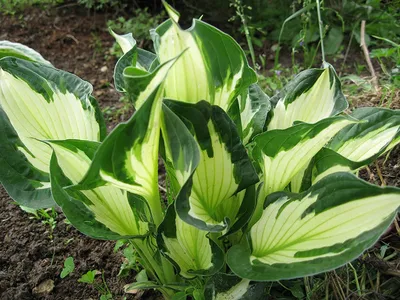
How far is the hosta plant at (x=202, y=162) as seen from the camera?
688 millimetres

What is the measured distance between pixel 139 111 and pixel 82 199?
0.27 metres

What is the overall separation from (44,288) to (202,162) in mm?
597

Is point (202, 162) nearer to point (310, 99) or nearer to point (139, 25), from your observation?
point (310, 99)

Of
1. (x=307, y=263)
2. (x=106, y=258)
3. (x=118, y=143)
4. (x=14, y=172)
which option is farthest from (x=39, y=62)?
(x=307, y=263)

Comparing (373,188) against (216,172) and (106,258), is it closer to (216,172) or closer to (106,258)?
(216,172)

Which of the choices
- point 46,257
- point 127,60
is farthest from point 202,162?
point 46,257

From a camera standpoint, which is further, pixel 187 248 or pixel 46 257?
pixel 46 257

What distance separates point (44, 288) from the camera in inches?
44.3

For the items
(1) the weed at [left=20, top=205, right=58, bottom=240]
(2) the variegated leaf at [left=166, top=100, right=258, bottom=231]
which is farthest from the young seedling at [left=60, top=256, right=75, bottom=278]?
(2) the variegated leaf at [left=166, top=100, right=258, bottom=231]

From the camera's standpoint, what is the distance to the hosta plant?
0.69 m

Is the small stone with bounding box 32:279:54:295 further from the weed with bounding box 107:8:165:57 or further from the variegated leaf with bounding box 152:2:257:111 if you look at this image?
the weed with bounding box 107:8:165:57

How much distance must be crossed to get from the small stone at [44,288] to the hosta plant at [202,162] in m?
0.28

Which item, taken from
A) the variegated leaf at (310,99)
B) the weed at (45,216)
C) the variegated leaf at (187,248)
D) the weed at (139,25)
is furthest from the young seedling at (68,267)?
the weed at (139,25)

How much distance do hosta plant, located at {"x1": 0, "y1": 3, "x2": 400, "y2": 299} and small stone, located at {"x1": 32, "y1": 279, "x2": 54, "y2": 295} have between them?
0.93ft
